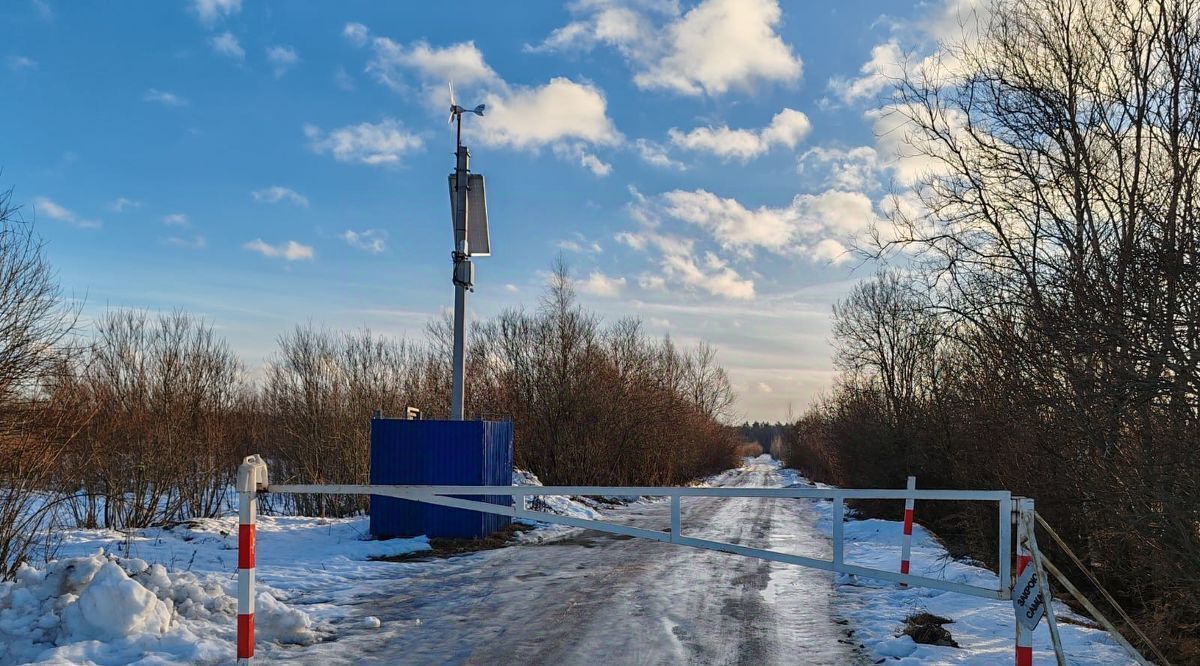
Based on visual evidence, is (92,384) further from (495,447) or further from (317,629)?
(317,629)

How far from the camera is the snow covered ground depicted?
641 cm

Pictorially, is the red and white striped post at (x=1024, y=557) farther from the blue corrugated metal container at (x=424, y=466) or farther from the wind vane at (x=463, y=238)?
the wind vane at (x=463, y=238)

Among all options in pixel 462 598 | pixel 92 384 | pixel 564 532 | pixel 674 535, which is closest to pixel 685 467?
pixel 564 532

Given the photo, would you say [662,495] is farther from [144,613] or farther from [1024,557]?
[144,613]

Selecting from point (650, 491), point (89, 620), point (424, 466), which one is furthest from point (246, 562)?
point (424, 466)

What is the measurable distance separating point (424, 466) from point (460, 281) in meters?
3.81

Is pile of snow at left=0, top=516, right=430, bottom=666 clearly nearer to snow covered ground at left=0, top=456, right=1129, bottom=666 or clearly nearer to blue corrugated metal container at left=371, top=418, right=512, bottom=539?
snow covered ground at left=0, top=456, right=1129, bottom=666

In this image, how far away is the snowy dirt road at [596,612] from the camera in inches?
265

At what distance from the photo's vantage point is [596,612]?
27.2 feet

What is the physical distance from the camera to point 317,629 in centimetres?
750

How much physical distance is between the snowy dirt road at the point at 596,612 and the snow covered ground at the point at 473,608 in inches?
1.3

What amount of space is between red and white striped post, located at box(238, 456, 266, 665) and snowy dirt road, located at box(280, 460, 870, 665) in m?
1.40

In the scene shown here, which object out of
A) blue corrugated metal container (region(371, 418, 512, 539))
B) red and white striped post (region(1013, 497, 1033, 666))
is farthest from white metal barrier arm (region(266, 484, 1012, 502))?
blue corrugated metal container (region(371, 418, 512, 539))

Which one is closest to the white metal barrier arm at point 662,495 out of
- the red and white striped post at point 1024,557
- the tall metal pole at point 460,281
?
the red and white striped post at point 1024,557
